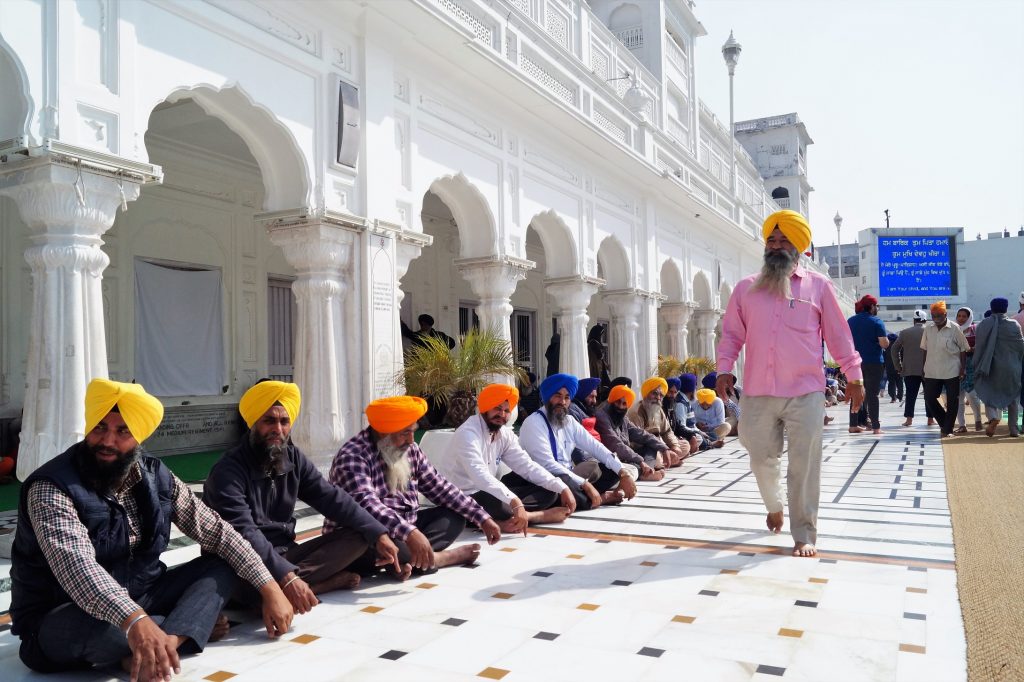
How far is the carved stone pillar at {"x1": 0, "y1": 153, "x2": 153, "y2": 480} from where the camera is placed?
3.88 metres

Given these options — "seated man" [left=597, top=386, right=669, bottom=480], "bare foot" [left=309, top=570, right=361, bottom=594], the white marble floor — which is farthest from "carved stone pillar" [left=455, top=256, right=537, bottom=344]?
"bare foot" [left=309, top=570, right=361, bottom=594]

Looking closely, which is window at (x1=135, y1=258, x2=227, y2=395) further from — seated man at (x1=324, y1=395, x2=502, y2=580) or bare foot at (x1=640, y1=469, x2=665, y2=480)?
seated man at (x1=324, y1=395, x2=502, y2=580)

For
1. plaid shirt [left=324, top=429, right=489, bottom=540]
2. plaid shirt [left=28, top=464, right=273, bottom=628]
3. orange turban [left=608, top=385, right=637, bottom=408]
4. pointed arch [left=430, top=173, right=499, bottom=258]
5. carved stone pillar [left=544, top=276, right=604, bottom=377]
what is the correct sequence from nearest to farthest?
1. plaid shirt [left=28, top=464, right=273, bottom=628]
2. plaid shirt [left=324, top=429, right=489, bottom=540]
3. orange turban [left=608, top=385, right=637, bottom=408]
4. pointed arch [left=430, top=173, right=499, bottom=258]
5. carved stone pillar [left=544, top=276, right=604, bottom=377]

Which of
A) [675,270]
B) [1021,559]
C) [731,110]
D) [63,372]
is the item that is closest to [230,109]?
[63,372]

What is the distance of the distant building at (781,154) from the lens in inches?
1157

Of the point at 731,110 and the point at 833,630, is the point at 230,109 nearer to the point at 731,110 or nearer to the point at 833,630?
the point at 833,630

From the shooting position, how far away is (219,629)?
8.79ft

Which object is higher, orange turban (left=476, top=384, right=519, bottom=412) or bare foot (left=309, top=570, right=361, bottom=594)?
orange turban (left=476, top=384, right=519, bottom=412)

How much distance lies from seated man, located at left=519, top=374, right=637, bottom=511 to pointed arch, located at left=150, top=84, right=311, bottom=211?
2216mm

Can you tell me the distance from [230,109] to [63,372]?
2290 mm

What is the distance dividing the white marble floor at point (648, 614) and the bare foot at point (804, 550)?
8 cm

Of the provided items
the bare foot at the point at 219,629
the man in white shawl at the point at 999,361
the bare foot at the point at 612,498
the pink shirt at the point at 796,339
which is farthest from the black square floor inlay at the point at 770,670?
the man in white shawl at the point at 999,361

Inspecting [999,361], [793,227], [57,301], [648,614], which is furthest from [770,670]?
[999,361]

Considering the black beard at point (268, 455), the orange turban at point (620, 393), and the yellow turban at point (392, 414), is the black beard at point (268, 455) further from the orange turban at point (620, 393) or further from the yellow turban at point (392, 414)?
the orange turban at point (620, 393)
